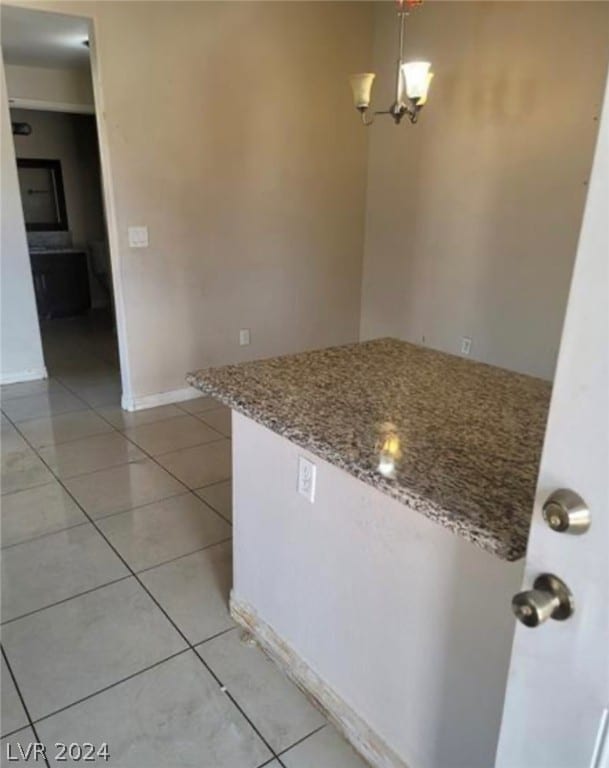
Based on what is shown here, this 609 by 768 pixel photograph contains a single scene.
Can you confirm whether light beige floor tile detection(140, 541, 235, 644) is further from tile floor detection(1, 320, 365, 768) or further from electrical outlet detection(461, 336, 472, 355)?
electrical outlet detection(461, 336, 472, 355)

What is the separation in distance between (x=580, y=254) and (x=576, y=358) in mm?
114

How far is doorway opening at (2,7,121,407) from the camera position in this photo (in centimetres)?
462

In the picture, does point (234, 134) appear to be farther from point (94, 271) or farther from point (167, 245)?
point (94, 271)

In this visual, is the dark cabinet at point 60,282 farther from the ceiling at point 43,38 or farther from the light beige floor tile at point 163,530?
the light beige floor tile at point 163,530

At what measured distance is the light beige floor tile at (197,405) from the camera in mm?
3822

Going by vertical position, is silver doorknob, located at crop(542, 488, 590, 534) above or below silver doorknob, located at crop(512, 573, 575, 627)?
above

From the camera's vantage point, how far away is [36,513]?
2.51 meters

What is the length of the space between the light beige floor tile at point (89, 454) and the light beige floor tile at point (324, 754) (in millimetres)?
1893

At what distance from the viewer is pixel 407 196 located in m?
4.14

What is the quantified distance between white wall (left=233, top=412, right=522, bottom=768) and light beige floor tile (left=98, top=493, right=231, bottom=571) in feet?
2.07

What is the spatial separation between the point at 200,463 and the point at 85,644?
131 centimetres

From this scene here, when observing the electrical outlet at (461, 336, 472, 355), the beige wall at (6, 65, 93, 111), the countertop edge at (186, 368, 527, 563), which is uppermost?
the beige wall at (6, 65, 93, 111)

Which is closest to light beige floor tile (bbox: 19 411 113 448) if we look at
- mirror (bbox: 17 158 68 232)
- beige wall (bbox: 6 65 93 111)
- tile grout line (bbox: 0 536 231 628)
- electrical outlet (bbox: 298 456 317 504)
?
tile grout line (bbox: 0 536 231 628)

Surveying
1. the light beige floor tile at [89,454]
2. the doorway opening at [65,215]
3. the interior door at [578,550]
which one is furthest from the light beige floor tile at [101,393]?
the interior door at [578,550]
